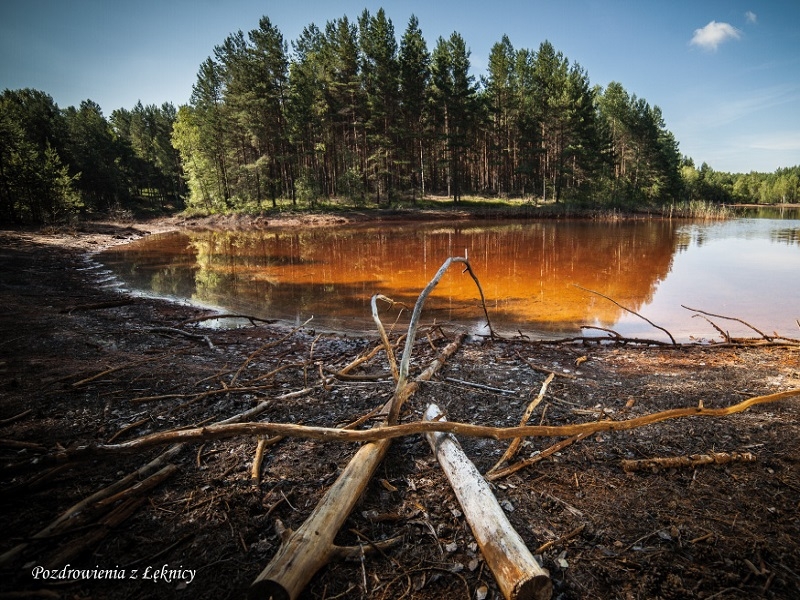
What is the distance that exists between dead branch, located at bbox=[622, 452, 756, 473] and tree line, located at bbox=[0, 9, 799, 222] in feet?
145

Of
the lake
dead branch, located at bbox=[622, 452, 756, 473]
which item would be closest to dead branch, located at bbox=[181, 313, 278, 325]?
the lake

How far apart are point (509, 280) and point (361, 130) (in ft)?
136

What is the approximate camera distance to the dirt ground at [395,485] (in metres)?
2.53

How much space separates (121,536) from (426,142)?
52.6 metres

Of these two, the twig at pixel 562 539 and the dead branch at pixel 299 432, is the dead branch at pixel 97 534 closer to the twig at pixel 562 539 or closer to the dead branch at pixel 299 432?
the dead branch at pixel 299 432

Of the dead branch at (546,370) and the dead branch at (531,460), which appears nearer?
the dead branch at (531,460)

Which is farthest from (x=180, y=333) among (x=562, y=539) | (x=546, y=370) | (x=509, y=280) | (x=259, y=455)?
(x=509, y=280)

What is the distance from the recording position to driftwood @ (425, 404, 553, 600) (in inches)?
91.7

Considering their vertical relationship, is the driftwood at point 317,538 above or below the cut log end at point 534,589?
above

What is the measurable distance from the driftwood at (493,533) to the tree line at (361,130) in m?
44.0

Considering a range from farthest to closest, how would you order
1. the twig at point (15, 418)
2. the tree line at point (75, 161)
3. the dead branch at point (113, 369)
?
the tree line at point (75, 161) → the dead branch at point (113, 369) → the twig at point (15, 418)

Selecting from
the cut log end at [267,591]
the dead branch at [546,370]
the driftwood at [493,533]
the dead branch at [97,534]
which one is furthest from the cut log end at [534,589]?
the dead branch at [546,370]

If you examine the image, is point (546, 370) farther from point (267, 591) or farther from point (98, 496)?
point (98, 496)

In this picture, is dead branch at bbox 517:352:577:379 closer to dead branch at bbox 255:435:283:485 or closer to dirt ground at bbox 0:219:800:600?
dirt ground at bbox 0:219:800:600
